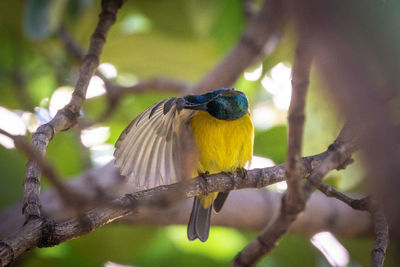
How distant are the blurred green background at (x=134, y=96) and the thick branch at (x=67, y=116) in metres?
1.05

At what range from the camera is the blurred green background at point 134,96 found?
13.7 feet

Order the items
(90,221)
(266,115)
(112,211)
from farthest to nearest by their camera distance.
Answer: (266,115), (112,211), (90,221)

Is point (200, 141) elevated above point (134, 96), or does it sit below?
below

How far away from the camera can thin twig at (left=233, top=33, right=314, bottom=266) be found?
113cm

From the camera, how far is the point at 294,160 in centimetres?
136

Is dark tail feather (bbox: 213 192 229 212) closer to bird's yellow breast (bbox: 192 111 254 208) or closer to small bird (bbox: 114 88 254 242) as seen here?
small bird (bbox: 114 88 254 242)

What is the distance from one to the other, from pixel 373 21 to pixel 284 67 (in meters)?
3.39

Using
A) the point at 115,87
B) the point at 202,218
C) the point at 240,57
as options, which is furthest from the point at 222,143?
the point at 115,87

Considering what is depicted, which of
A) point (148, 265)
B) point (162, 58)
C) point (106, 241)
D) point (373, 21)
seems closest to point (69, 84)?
point (162, 58)

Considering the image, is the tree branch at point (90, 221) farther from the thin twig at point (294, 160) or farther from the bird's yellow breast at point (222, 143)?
the bird's yellow breast at point (222, 143)

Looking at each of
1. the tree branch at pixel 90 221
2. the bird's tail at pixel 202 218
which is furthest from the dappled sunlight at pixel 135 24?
the tree branch at pixel 90 221

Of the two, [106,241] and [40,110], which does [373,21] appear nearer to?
[106,241]

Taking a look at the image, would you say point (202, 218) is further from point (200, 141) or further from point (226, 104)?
point (226, 104)

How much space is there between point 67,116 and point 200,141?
142 cm
